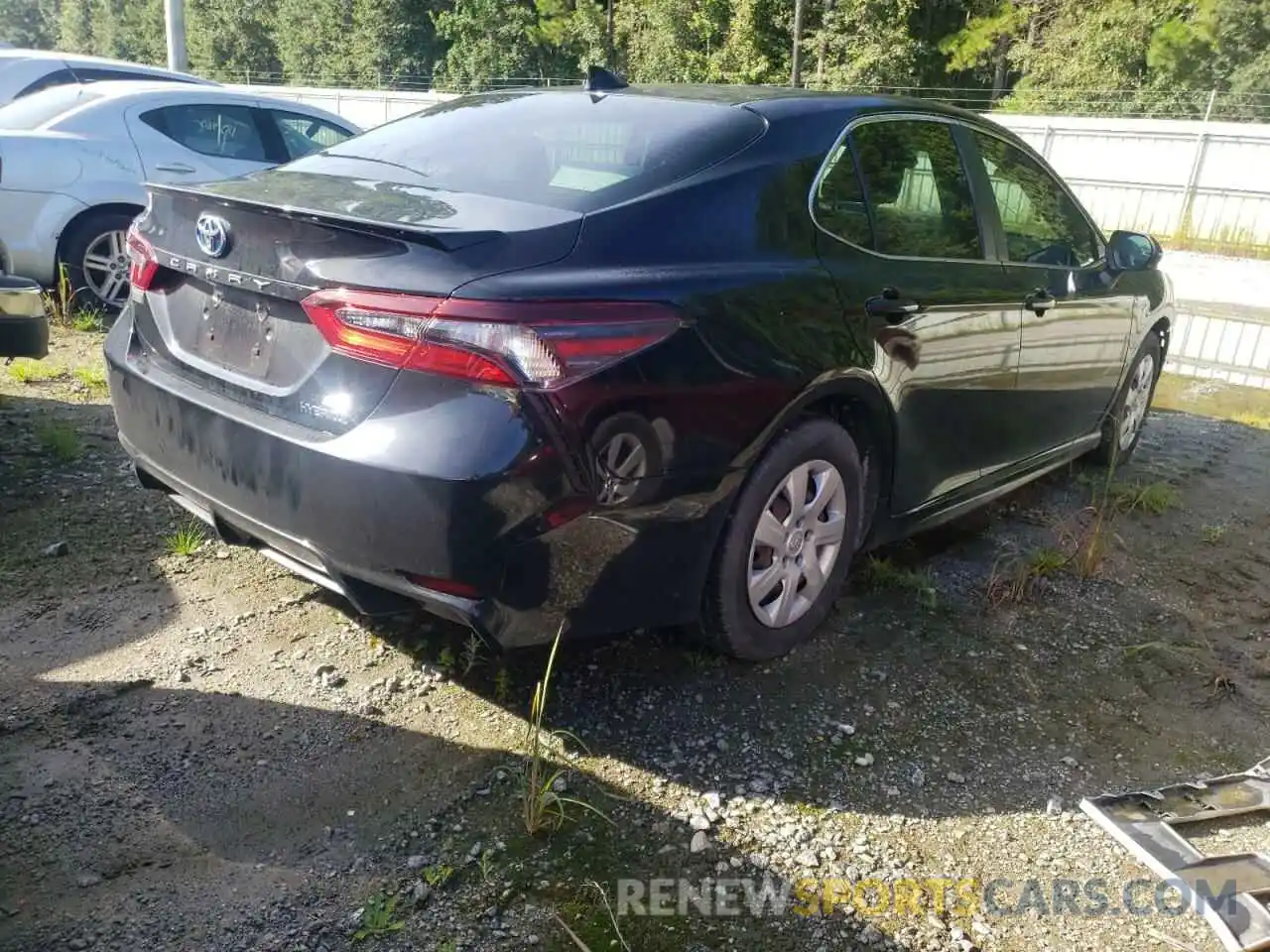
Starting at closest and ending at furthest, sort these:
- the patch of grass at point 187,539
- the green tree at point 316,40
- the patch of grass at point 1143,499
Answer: the patch of grass at point 187,539 < the patch of grass at point 1143,499 < the green tree at point 316,40

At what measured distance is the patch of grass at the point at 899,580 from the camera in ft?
12.2

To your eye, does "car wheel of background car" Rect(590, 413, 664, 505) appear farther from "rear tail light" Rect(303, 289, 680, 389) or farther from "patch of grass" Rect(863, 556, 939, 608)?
"patch of grass" Rect(863, 556, 939, 608)

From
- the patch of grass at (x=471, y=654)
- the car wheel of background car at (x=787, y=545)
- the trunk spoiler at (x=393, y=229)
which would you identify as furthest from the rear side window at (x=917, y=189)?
the patch of grass at (x=471, y=654)

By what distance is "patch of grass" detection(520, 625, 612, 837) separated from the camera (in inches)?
93.2

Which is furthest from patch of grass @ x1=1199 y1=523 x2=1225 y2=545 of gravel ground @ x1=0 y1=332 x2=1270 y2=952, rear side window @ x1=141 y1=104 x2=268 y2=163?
rear side window @ x1=141 y1=104 x2=268 y2=163

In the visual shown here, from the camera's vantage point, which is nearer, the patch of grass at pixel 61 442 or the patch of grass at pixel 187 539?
the patch of grass at pixel 187 539

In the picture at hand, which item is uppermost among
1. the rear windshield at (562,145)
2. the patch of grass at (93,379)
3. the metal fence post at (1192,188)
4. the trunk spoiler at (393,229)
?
the rear windshield at (562,145)

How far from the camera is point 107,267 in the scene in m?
6.52

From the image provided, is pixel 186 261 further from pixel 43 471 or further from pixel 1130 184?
pixel 1130 184

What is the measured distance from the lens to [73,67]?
8.80m

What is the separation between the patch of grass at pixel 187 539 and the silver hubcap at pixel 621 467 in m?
1.90

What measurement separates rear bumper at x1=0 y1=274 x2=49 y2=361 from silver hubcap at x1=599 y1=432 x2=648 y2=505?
257cm

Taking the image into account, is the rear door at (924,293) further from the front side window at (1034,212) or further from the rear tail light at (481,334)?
the rear tail light at (481,334)

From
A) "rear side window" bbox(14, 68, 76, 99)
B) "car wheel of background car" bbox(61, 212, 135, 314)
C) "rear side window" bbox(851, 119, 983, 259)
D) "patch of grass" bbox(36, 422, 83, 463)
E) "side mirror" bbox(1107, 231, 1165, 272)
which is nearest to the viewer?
"rear side window" bbox(851, 119, 983, 259)
